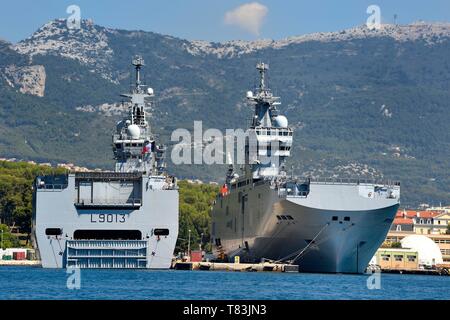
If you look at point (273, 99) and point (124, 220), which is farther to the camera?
point (273, 99)

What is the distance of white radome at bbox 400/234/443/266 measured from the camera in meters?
144

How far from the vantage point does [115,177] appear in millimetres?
93375

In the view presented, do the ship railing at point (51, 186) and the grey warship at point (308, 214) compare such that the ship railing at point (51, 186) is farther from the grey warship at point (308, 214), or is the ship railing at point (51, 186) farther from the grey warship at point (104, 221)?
the grey warship at point (308, 214)

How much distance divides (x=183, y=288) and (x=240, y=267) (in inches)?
1480

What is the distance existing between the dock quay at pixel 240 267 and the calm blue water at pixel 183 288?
408 inches

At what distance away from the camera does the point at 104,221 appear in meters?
90.9

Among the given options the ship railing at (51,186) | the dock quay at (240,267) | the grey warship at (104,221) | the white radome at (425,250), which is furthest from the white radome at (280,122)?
the white radome at (425,250)

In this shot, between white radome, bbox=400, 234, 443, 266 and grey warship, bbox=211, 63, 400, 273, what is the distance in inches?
1432

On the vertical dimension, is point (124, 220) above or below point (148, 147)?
below

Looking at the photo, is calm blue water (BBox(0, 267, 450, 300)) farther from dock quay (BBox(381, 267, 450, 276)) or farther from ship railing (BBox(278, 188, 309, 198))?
dock quay (BBox(381, 267, 450, 276))

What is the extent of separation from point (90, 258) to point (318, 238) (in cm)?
1767

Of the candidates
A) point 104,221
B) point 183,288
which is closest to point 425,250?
point 104,221
